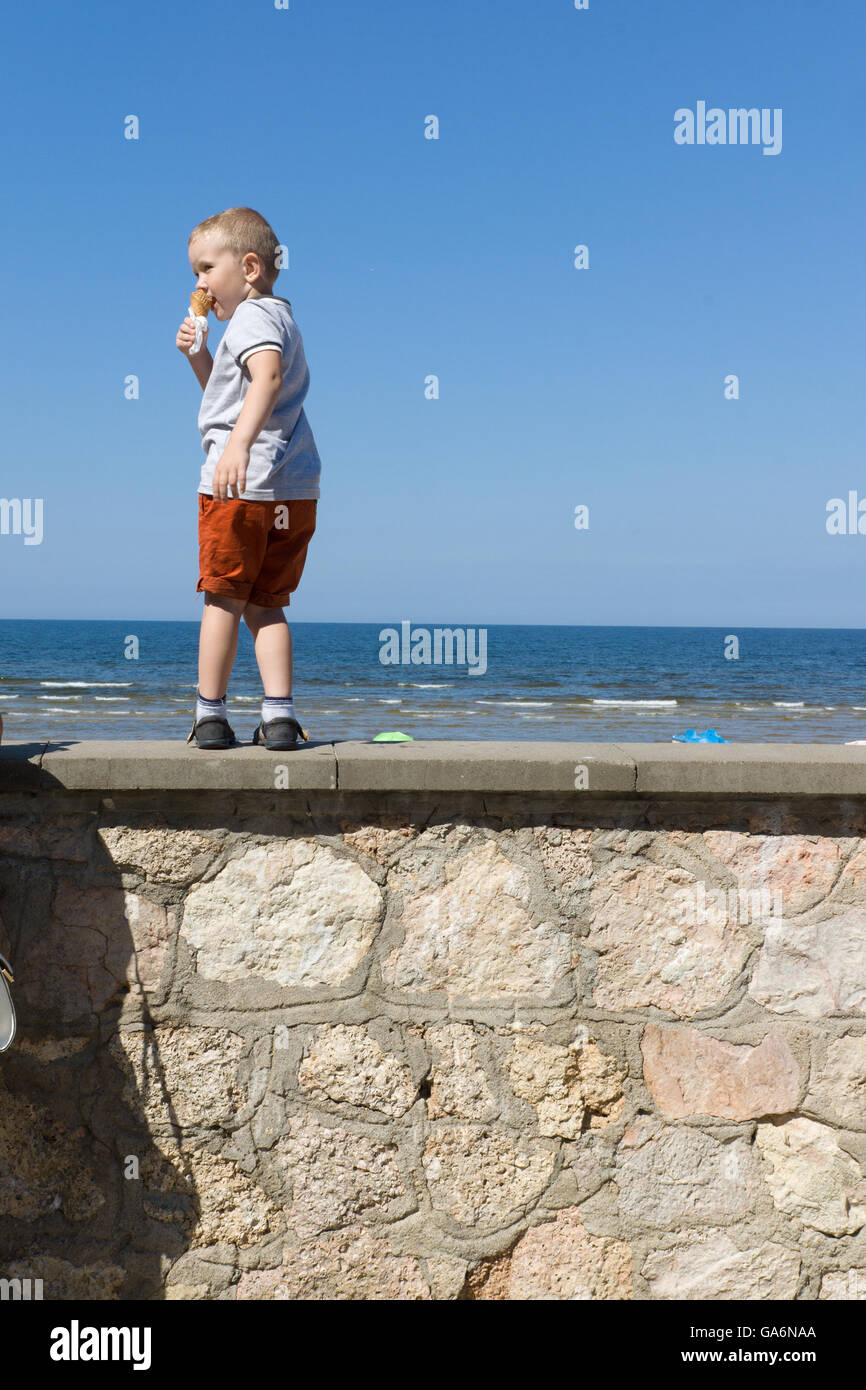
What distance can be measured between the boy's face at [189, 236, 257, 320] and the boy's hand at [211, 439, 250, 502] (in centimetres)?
45

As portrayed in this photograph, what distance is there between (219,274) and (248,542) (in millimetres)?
697

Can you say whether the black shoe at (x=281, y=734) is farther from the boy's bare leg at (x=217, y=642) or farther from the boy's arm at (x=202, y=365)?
the boy's arm at (x=202, y=365)

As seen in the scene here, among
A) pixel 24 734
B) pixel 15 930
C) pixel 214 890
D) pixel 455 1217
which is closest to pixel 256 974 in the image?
pixel 214 890

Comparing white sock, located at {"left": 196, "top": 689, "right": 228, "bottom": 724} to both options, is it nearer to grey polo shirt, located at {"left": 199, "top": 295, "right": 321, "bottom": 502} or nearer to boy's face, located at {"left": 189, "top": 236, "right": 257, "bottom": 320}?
grey polo shirt, located at {"left": 199, "top": 295, "right": 321, "bottom": 502}

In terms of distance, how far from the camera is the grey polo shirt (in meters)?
2.53

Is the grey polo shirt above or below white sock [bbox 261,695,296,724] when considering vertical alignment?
above

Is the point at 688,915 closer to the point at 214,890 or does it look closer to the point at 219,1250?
the point at 214,890

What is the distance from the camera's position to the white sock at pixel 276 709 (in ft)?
8.34

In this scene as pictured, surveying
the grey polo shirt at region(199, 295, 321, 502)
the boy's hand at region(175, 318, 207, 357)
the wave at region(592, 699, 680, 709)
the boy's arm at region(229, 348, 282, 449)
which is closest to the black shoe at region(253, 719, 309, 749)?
the grey polo shirt at region(199, 295, 321, 502)

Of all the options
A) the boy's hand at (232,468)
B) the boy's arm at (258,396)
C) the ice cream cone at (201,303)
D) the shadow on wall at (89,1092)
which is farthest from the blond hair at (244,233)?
the shadow on wall at (89,1092)

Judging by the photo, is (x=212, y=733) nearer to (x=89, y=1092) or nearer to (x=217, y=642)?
(x=217, y=642)

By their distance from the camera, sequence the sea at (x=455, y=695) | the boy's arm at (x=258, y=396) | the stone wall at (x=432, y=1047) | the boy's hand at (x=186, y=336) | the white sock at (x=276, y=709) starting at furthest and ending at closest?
1. the sea at (x=455, y=695)
2. the boy's hand at (x=186, y=336)
3. the white sock at (x=276, y=709)
4. the boy's arm at (x=258, y=396)
5. the stone wall at (x=432, y=1047)

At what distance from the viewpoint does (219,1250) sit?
7.71 feet

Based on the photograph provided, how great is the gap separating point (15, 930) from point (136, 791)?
1.41 ft
